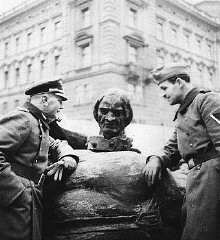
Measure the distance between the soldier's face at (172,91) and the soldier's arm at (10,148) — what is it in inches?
38.8

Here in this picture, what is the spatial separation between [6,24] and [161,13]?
12.1 meters

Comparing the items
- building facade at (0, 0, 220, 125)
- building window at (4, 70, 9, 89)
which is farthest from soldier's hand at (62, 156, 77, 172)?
building window at (4, 70, 9, 89)

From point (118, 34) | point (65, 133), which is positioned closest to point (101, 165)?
point (65, 133)

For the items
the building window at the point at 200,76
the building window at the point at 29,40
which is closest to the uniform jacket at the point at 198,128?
the building window at the point at 29,40

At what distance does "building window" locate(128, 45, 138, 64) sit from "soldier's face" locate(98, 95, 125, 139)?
21003 millimetres

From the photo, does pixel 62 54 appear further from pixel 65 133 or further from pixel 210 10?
pixel 65 133

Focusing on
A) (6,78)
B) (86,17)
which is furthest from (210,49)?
(6,78)

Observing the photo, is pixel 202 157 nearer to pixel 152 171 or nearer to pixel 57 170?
pixel 152 171

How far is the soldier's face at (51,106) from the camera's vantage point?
8.63 feet

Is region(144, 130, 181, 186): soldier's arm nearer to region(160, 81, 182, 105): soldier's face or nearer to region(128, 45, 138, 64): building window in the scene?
region(160, 81, 182, 105): soldier's face

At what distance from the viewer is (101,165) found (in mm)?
2564

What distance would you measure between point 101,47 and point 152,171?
2087 cm

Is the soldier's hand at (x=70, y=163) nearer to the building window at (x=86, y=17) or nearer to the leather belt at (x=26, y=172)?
the leather belt at (x=26, y=172)

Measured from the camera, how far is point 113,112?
283 cm
